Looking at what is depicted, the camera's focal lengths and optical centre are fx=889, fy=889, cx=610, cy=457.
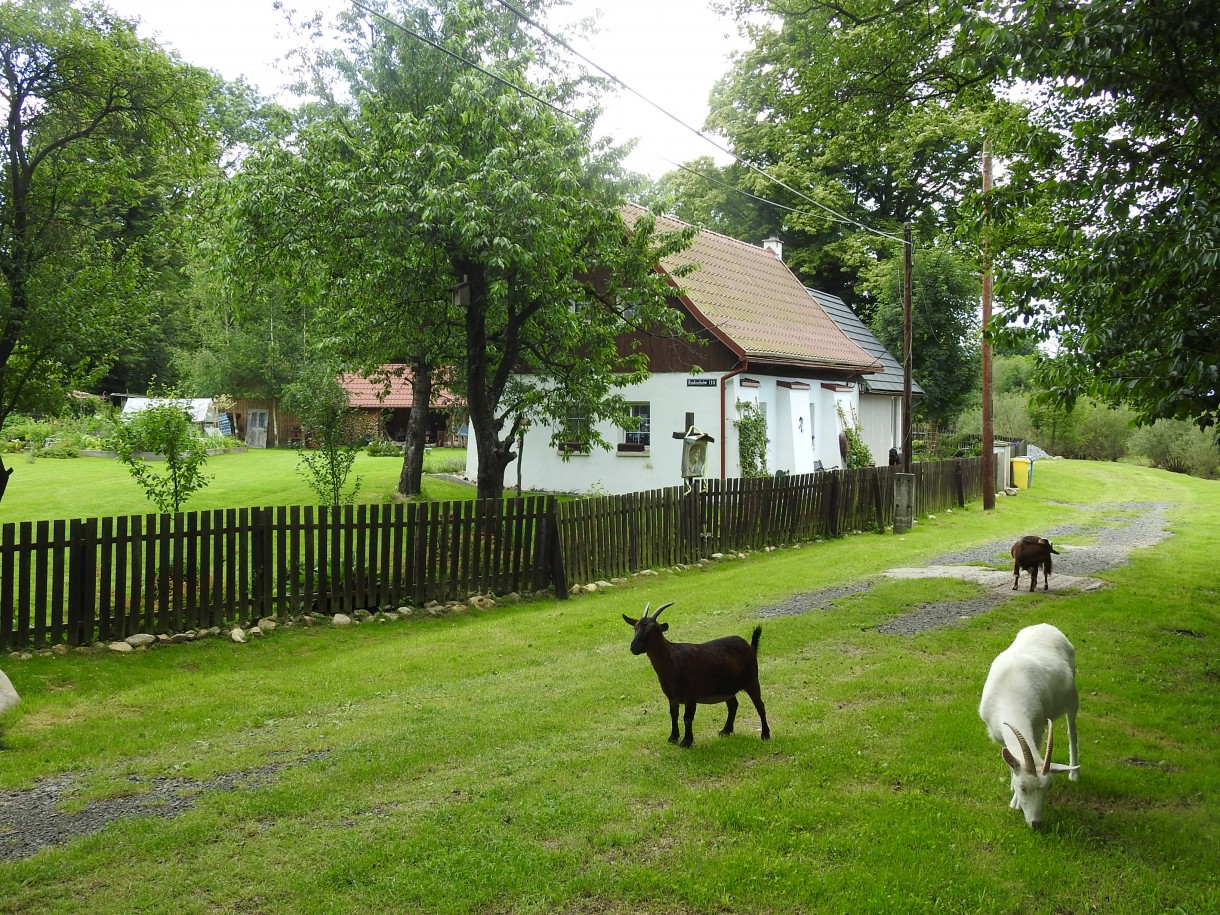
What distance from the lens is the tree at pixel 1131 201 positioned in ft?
22.1

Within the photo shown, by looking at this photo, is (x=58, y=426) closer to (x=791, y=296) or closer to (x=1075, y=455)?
(x=791, y=296)

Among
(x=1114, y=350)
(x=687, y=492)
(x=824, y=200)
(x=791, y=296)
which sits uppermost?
(x=824, y=200)

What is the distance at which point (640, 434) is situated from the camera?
22.3 metres

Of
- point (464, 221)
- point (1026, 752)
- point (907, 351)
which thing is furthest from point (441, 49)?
point (907, 351)

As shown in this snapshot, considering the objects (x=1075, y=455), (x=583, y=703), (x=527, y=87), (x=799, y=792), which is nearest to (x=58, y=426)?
(x=527, y=87)

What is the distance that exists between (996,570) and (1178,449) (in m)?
34.5

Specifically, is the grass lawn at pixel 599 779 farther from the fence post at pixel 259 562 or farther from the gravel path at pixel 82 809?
the fence post at pixel 259 562

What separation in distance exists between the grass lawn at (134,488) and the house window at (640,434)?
4.08m

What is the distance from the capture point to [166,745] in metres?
6.35

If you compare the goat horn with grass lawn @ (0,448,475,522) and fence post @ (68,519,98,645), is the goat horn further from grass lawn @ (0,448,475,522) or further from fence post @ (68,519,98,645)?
grass lawn @ (0,448,475,522)

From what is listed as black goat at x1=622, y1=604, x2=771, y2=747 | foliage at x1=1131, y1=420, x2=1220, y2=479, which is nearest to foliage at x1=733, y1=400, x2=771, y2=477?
black goat at x1=622, y1=604, x2=771, y2=747

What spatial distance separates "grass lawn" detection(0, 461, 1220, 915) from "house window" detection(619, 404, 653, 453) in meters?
12.4

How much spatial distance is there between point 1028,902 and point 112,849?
4.44 m

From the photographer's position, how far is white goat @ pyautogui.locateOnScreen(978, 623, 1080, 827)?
15.0 ft
